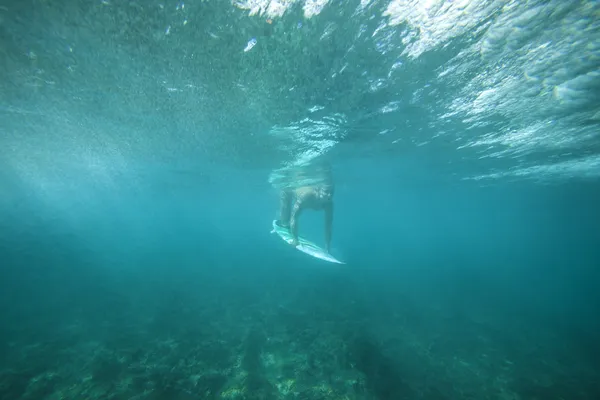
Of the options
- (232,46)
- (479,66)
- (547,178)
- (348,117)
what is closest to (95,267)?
(232,46)

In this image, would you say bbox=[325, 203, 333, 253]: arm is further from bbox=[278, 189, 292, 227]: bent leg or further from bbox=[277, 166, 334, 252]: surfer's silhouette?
bbox=[278, 189, 292, 227]: bent leg

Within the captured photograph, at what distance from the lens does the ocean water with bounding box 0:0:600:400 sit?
6203mm

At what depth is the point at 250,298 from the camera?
14.4m

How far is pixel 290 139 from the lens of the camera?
575 inches

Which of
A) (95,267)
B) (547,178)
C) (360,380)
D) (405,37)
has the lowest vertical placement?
(360,380)

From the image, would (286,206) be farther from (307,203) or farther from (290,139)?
(290,139)

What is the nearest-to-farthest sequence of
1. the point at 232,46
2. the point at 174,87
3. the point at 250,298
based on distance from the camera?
the point at 232,46
the point at 174,87
the point at 250,298

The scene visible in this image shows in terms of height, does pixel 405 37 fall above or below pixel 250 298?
above

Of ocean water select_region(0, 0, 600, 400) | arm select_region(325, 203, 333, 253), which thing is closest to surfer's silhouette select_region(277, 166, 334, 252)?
arm select_region(325, 203, 333, 253)

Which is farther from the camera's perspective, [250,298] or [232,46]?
[250,298]

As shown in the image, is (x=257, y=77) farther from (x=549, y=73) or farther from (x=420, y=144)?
(x=420, y=144)

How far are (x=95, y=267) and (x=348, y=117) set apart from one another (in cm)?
2133

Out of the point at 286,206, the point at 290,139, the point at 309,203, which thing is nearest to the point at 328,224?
the point at 309,203

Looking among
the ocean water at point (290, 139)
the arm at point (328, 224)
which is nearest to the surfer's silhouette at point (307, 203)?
the arm at point (328, 224)
